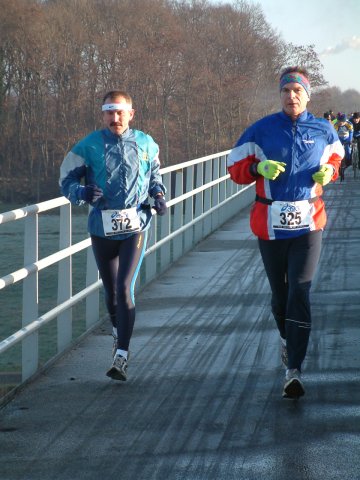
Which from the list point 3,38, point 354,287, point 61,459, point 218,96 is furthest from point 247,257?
point 218,96

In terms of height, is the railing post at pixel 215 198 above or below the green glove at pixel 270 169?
below

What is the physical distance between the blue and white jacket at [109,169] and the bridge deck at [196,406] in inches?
40.9

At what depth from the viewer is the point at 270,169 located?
6.53 metres

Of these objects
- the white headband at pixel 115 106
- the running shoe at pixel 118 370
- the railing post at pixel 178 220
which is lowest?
the running shoe at pixel 118 370

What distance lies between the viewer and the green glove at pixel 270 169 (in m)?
6.52

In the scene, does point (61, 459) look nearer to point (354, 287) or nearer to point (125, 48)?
point (354, 287)

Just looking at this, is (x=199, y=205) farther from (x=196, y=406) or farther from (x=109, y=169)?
(x=196, y=406)

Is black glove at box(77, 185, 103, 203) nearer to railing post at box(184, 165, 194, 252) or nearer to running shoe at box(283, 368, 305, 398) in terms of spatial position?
running shoe at box(283, 368, 305, 398)

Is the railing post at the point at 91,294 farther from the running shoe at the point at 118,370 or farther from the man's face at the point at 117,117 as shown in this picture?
the man's face at the point at 117,117

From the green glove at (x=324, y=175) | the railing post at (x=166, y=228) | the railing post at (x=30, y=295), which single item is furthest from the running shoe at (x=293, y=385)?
the railing post at (x=166, y=228)

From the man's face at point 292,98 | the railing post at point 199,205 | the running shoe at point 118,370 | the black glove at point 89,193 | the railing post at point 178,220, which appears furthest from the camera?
the railing post at point 199,205

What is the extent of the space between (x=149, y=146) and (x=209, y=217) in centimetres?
1166

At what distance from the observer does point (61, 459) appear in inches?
222

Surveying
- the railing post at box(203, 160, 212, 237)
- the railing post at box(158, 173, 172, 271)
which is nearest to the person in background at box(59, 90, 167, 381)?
the railing post at box(158, 173, 172, 271)
